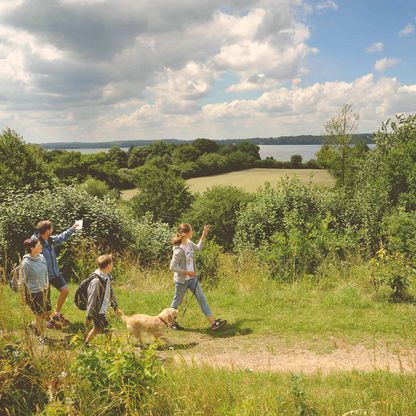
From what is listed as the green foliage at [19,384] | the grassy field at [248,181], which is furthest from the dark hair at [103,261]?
the grassy field at [248,181]

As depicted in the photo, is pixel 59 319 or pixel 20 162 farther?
pixel 20 162

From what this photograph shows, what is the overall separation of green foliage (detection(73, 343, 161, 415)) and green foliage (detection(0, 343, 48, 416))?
0.47m

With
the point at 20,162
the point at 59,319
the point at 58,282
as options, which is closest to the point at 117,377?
the point at 59,319

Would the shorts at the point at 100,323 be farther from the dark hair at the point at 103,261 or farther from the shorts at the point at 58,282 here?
the shorts at the point at 58,282

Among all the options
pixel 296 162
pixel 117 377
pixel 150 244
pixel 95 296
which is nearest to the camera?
pixel 117 377

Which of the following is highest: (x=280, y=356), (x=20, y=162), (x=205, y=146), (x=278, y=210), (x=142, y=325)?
(x=205, y=146)

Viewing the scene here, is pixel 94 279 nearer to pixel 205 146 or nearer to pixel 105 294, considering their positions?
pixel 105 294

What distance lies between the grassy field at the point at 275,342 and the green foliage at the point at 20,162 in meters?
13.3

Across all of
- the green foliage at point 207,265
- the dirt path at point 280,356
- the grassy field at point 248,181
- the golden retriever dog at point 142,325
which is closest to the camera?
the dirt path at point 280,356

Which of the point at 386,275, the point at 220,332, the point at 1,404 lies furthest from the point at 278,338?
the point at 1,404

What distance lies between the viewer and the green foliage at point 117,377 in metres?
4.23

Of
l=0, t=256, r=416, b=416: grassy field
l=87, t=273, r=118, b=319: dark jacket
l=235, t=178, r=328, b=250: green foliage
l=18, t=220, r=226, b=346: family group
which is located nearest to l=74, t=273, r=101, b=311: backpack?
l=18, t=220, r=226, b=346: family group

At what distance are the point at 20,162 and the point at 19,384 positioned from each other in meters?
20.4

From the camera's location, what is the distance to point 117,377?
4.31 metres
